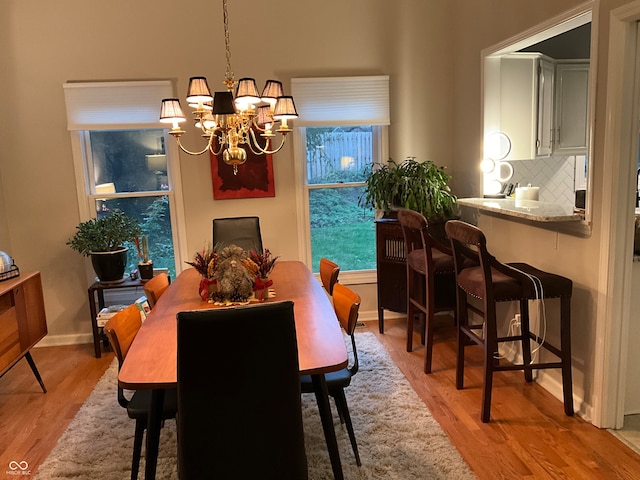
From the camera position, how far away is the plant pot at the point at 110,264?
3.91m

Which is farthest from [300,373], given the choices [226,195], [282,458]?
[226,195]

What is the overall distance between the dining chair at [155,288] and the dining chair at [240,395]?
1493 millimetres

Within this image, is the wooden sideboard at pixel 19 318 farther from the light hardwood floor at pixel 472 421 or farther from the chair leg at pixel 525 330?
the chair leg at pixel 525 330

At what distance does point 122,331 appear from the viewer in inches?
91.2

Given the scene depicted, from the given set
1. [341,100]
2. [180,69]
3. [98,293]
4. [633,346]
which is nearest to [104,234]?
[98,293]

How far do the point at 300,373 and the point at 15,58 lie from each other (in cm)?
370

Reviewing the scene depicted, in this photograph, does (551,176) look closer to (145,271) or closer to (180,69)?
(180,69)

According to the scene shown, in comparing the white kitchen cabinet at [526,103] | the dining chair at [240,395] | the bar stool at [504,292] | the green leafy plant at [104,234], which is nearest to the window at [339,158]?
the white kitchen cabinet at [526,103]

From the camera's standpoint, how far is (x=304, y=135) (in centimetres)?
434

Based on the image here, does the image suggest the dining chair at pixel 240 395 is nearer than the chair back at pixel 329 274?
Yes

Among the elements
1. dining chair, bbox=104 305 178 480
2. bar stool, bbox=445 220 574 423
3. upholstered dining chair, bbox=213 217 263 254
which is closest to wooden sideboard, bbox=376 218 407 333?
upholstered dining chair, bbox=213 217 263 254

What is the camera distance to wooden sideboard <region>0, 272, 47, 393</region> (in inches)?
119

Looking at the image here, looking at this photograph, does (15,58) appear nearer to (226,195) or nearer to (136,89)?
(136,89)

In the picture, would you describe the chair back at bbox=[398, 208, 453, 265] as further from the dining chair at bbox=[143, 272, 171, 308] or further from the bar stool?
the dining chair at bbox=[143, 272, 171, 308]
